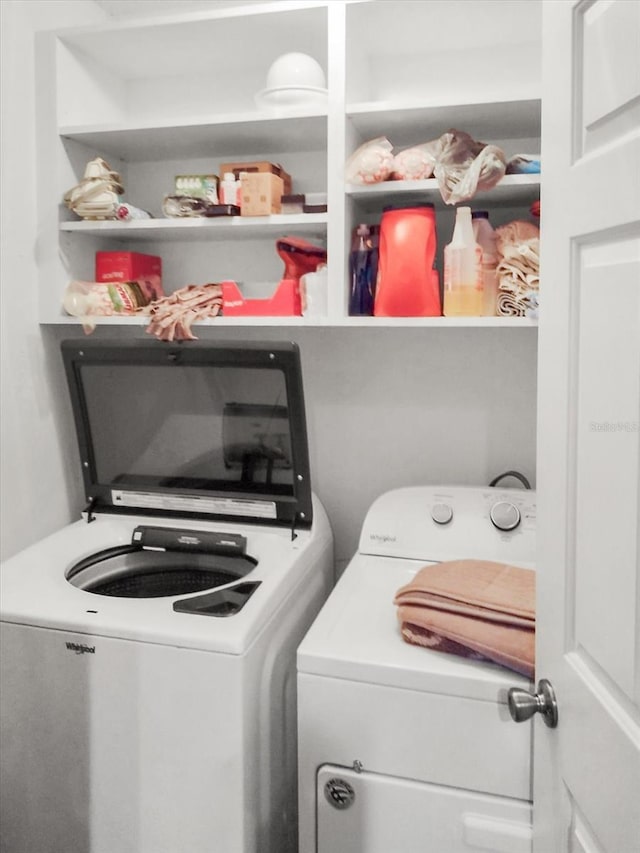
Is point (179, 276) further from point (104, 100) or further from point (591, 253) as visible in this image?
point (591, 253)

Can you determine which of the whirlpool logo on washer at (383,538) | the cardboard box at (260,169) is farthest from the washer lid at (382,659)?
the cardboard box at (260,169)

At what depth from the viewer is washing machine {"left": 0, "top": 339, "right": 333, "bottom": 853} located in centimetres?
149

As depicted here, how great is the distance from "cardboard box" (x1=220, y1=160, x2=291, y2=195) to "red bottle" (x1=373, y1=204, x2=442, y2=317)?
0.37 metres

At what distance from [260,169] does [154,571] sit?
1178mm

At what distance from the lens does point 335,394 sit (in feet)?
7.53

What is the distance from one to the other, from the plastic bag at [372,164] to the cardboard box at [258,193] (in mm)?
224

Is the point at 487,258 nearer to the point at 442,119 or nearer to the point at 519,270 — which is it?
the point at 519,270

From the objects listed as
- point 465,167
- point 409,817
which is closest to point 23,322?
point 465,167

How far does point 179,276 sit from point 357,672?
1480 mm

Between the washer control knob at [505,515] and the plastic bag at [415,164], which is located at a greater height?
the plastic bag at [415,164]

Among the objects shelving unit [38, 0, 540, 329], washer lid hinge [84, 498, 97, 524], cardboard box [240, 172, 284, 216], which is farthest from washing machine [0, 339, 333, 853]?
cardboard box [240, 172, 284, 216]

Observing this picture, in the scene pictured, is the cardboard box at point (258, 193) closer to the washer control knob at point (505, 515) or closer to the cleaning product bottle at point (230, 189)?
the cleaning product bottle at point (230, 189)

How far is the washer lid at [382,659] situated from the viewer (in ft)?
4.50

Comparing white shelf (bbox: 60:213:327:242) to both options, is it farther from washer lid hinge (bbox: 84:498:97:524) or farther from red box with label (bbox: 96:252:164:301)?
washer lid hinge (bbox: 84:498:97:524)
